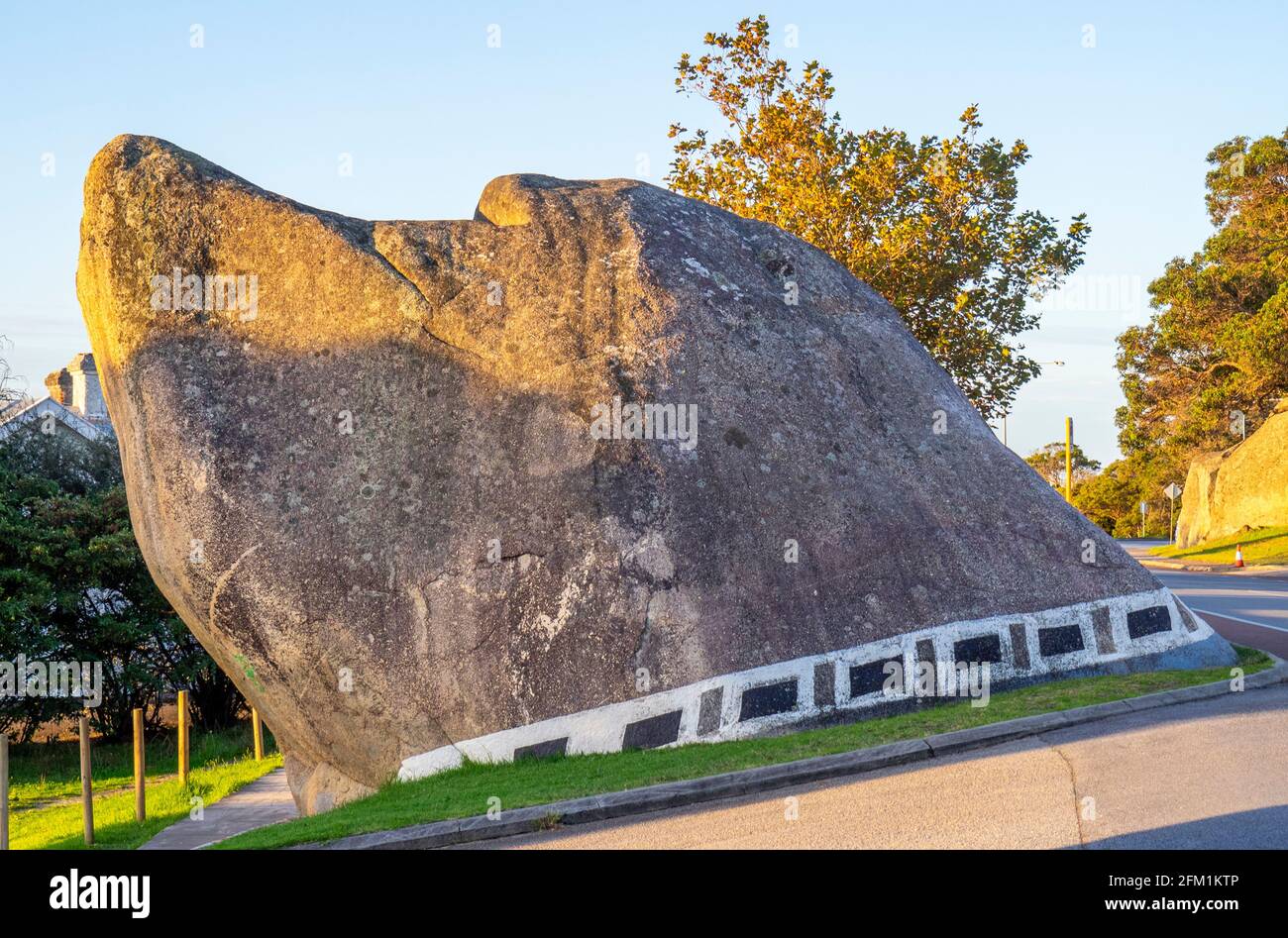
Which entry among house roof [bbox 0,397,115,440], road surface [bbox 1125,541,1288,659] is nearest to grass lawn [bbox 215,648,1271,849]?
road surface [bbox 1125,541,1288,659]

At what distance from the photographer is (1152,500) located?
69.8m

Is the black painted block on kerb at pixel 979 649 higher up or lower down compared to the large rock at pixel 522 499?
lower down

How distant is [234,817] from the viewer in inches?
544

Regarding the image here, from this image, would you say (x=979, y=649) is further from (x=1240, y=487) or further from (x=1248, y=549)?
(x=1240, y=487)

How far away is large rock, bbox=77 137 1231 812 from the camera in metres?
10.9

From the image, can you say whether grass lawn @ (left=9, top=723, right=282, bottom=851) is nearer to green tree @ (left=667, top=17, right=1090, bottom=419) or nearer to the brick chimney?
green tree @ (left=667, top=17, right=1090, bottom=419)

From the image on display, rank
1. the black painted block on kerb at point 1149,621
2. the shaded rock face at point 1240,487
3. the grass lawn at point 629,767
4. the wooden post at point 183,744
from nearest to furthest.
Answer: the grass lawn at point 629,767
the black painted block on kerb at point 1149,621
the wooden post at point 183,744
the shaded rock face at point 1240,487

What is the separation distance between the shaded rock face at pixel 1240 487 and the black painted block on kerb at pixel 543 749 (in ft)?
121

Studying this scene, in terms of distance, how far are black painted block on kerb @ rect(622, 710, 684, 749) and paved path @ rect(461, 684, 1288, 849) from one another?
1855 millimetres

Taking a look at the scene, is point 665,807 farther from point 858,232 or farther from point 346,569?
point 858,232

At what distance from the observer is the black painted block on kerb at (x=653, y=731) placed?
10.6m

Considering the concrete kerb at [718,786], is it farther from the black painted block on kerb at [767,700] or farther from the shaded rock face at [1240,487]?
Answer: the shaded rock face at [1240,487]

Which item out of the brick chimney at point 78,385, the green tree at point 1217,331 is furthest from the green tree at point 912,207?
the brick chimney at point 78,385

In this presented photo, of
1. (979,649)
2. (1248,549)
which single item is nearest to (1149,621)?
(979,649)
